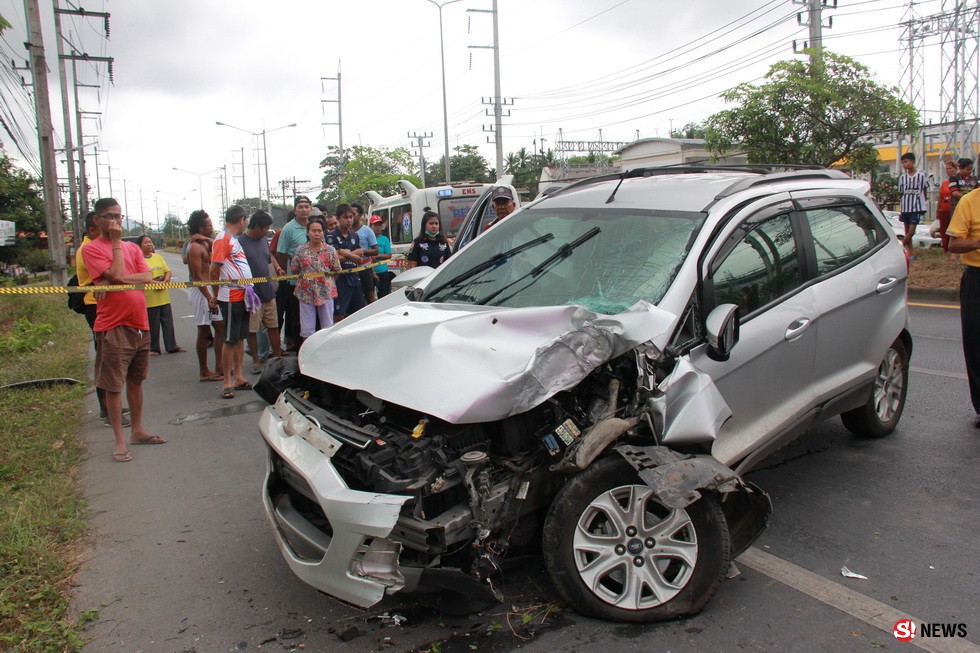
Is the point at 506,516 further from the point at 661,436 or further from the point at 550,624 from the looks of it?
the point at 661,436

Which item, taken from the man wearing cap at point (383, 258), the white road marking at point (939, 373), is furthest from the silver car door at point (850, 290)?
the man wearing cap at point (383, 258)

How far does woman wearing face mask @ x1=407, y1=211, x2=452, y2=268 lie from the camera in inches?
366

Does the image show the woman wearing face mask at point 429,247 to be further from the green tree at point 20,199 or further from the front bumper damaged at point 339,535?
the green tree at point 20,199

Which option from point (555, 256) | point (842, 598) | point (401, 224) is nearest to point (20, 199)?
point (401, 224)

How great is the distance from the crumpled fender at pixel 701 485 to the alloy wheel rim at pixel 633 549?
141mm

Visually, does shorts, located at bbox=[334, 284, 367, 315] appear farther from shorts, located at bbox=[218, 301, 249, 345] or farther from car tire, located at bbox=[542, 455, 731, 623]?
car tire, located at bbox=[542, 455, 731, 623]

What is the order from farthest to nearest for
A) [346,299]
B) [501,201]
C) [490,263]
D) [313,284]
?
[346,299]
[313,284]
[501,201]
[490,263]

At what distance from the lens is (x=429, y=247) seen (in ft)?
30.6

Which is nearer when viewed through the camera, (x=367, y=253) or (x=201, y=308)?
(x=201, y=308)

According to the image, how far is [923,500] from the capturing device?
416cm

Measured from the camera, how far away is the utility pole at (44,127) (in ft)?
53.2

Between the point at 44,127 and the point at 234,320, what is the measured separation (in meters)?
12.4

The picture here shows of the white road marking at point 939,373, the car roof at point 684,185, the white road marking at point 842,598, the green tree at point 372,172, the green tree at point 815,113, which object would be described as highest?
the green tree at point 372,172

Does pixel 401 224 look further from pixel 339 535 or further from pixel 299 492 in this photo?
pixel 339 535
